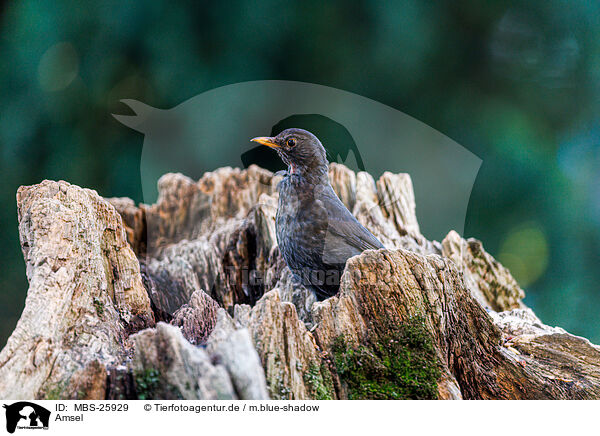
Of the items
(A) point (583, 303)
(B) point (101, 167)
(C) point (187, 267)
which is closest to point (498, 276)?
(A) point (583, 303)

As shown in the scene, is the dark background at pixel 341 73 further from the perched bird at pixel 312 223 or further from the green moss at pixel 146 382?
the green moss at pixel 146 382

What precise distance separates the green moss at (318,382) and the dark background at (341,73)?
1.85m

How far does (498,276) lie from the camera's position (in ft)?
12.6

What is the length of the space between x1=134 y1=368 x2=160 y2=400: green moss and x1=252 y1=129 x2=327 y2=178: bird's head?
4.99 ft

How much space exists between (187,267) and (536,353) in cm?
234

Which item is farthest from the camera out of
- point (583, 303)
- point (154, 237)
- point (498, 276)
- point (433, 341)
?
point (154, 237)

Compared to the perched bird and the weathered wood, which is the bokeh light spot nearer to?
the weathered wood

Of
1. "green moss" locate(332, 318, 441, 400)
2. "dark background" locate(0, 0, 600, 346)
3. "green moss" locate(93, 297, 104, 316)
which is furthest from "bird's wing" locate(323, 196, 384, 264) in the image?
"green moss" locate(93, 297, 104, 316)

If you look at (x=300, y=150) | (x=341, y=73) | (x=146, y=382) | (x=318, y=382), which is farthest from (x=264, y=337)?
(x=341, y=73)

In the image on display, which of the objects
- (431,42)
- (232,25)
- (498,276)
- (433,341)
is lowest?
(433,341)

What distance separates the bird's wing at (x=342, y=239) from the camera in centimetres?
278
